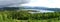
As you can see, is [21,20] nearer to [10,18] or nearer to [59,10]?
[10,18]

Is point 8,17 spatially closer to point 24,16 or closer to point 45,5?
point 24,16

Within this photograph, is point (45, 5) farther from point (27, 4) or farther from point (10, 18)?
point (10, 18)

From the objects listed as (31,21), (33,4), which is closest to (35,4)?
(33,4)

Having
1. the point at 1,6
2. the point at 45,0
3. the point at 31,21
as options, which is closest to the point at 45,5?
the point at 45,0

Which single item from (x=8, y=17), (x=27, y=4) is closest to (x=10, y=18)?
(x=8, y=17)

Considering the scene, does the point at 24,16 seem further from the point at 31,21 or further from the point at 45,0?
the point at 45,0
